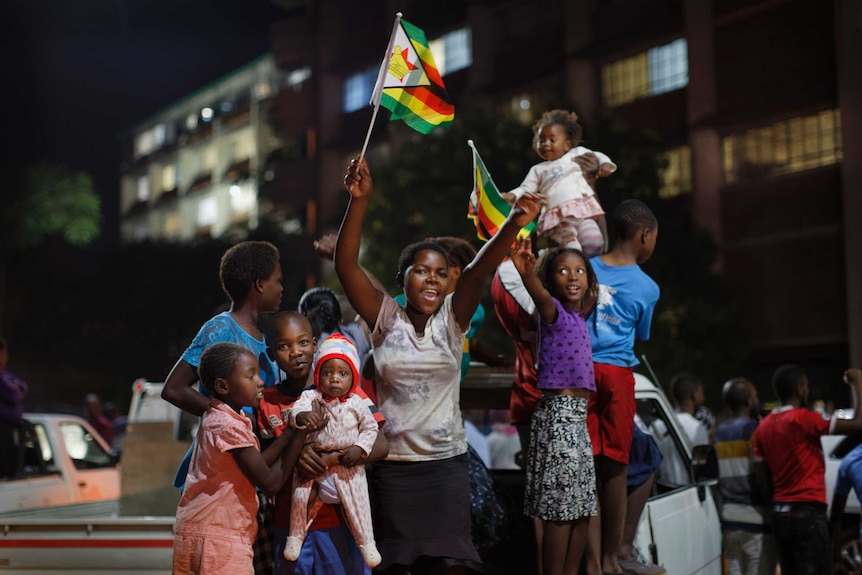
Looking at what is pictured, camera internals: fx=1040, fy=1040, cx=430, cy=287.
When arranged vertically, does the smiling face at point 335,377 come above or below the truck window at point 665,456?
above

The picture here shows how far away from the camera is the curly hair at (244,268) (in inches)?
177

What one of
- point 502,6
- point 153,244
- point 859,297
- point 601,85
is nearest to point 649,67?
point 601,85

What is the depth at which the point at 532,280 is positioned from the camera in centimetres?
432

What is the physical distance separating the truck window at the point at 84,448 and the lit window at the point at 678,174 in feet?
69.2

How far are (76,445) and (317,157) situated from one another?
32792 mm

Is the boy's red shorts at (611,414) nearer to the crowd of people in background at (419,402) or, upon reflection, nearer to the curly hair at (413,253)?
the crowd of people in background at (419,402)

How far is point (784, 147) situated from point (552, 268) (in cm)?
2406

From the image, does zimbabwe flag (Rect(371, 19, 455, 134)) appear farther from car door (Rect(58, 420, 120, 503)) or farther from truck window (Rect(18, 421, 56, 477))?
car door (Rect(58, 420, 120, 503))

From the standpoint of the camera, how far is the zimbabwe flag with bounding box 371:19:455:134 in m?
4.49

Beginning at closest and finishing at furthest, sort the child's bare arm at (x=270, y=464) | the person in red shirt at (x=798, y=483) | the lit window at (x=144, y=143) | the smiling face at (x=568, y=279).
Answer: the child's bare arm at (x=270, y=464)
the smiling face at (x=568, y=279)
the person in red shirt at (x=798, y=483)
the lit window at (x=144, y=143)

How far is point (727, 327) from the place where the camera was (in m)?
25.5

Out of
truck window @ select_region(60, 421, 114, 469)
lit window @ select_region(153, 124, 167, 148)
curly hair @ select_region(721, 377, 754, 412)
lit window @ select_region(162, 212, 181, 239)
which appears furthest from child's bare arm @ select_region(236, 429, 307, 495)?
lit window @ select_region(153, 124, 167, 148)

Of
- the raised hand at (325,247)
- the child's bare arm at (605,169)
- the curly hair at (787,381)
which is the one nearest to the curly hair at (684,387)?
the curly hair at (787,381)

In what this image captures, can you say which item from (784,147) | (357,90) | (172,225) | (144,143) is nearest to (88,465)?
(784,147)
